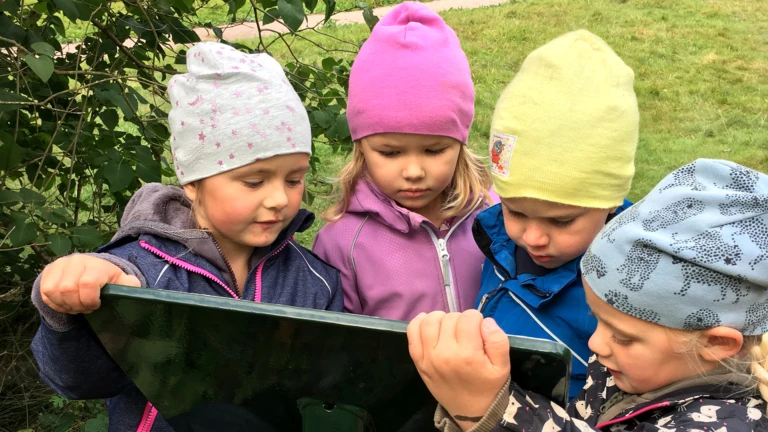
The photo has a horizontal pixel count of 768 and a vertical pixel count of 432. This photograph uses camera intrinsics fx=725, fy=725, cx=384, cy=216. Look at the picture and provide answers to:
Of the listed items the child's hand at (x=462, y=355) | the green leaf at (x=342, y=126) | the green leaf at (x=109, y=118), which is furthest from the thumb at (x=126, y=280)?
the green leaf at (x=109, y=118)

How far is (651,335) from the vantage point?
136 cm

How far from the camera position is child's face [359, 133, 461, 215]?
2.06 m

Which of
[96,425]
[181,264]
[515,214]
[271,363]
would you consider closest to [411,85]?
[515,214]

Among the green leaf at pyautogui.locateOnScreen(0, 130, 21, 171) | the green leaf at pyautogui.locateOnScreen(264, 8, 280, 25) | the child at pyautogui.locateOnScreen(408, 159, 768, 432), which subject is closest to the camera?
the child at pyautogui.locateOnScreen(408, 159, 768, 432)

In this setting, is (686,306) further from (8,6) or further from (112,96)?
(8,6)

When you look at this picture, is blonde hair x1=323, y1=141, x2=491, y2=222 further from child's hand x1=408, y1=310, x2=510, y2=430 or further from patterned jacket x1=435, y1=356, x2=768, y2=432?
child's hand x1=408, y1=310, x2=510, y2=430

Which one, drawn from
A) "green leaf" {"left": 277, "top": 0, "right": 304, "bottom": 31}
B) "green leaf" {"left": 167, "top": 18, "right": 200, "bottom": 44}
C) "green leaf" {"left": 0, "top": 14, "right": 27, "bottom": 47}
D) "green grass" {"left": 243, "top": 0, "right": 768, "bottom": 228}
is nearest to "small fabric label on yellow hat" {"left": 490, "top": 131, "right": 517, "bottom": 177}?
"green leaf" {"left": 277, "top": 0, "right": 304, "bottom": 31}

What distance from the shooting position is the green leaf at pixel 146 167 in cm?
250

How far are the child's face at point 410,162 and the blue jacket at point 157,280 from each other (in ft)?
0.89

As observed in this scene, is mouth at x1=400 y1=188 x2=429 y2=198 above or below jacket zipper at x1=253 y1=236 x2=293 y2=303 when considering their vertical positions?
above

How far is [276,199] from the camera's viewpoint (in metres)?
1.74

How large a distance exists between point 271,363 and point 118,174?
1.47m

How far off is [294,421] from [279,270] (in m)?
→ 0.62

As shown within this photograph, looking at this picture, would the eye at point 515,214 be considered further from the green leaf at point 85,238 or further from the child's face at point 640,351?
the green leaf at point 85,238
